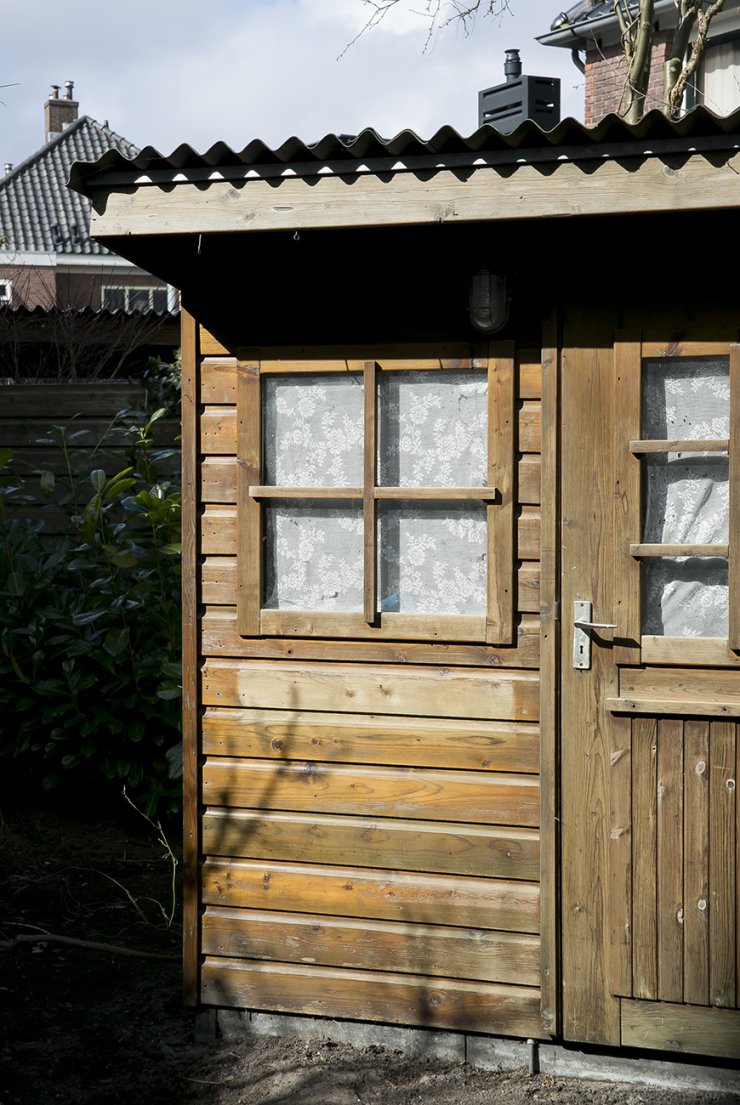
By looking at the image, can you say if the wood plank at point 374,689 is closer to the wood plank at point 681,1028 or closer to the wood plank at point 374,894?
the wood plank at point 374,894

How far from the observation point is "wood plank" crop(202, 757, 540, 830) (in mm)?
2924

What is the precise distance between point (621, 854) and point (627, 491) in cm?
108

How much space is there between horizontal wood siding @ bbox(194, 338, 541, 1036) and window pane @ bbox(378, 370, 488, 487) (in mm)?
86

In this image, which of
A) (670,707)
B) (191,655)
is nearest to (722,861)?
(670,707)

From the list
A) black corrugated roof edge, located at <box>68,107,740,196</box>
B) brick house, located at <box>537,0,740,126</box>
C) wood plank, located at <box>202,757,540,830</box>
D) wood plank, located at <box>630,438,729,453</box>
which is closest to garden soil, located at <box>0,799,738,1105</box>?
wood plank, located at <box>202,757,540,830</box>

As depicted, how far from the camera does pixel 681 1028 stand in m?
2.80

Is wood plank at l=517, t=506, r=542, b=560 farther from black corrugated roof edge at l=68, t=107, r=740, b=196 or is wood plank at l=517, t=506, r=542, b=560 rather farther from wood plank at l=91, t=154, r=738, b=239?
black corrugated roof edge at l=68, t=107, r=740, b=196

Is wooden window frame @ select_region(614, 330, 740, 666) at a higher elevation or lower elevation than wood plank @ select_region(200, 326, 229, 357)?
lower

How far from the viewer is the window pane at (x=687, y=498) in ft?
9.09

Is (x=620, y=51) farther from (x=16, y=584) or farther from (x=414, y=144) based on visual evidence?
(x=414, y=144)

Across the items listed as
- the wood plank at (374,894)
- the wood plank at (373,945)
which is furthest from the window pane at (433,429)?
the wood plank at (373,945)

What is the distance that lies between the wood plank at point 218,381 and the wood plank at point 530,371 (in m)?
0.92

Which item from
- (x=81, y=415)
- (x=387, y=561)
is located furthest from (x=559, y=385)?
(x=81, y=415)

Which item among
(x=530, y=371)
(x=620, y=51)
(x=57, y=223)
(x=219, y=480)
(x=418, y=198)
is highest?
(x=57, y=223)
